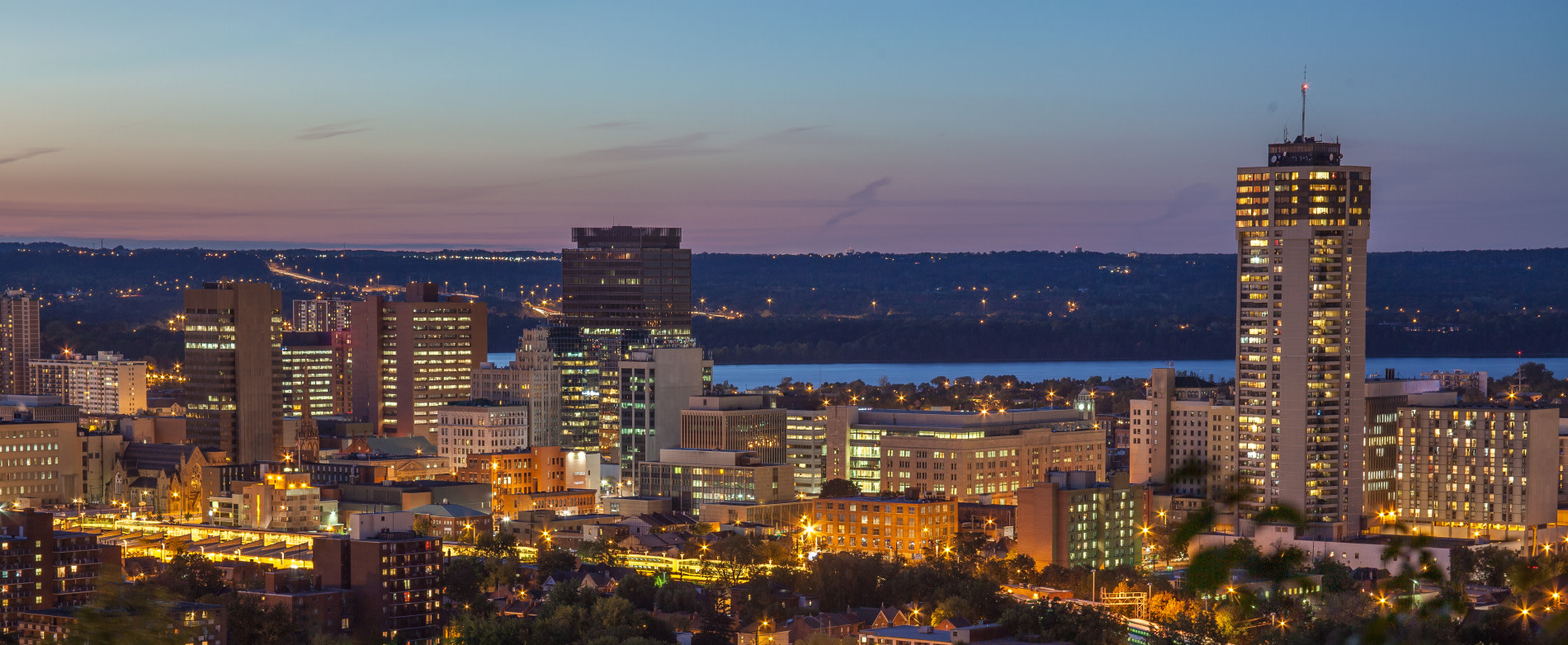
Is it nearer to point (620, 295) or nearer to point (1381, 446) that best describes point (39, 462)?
point (620, 295)

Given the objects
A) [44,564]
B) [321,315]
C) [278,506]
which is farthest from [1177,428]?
[321,315]

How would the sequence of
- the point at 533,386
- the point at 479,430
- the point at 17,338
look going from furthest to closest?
the point at 17,338
the point at 533,386
the point at 479,430

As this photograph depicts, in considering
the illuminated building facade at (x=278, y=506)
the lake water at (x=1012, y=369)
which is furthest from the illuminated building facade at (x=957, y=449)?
the lake water at (x=1012, y=369)

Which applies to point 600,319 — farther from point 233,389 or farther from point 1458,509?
point 1458,509

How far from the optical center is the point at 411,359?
106812 millimetres

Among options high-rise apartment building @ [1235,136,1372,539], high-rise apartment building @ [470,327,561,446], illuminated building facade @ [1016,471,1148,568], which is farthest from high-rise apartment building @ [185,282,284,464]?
high-rise apartment building @ [1235,136,1372,539]

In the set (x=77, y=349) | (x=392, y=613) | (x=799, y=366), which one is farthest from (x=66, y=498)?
(x=799, y=366)

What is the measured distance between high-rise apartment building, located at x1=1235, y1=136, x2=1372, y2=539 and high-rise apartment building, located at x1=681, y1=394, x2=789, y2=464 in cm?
1870

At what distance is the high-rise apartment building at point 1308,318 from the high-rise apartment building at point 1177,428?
7.73 feet

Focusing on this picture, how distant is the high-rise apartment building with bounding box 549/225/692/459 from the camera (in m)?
101

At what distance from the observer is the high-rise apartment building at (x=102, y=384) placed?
11812 cm

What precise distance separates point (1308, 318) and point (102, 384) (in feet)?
251

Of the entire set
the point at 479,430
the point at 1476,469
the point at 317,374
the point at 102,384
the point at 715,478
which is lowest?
the point at 715,478

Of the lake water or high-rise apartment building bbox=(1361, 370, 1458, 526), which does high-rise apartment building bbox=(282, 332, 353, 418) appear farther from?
high-rise apartment building bbox=(1361, 370, 1458, 526)
